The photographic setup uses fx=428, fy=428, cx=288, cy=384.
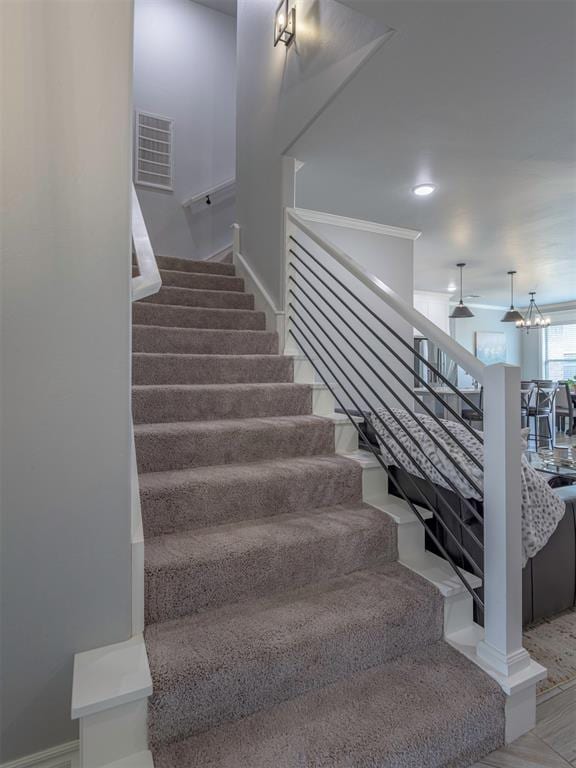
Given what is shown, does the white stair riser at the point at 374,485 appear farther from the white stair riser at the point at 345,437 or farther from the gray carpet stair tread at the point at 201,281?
the gray carpet stair tread at the point at 201,281

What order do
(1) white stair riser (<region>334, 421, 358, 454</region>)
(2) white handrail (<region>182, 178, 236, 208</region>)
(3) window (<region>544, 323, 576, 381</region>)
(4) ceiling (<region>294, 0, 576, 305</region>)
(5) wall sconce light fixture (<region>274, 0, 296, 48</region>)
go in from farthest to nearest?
(3) window (<region>544, 323, 576, 381</region>)
(2) white handrail (<region>182, 178, 236, 208</region>)
(5) wall sconce light fixture (<region>274, 0, 296, 48</region>)
(1) white stair riser (<region>334, 421, 358, 454</region>)
(4) ceiling (<region>294, 0, 576, 305</region>)

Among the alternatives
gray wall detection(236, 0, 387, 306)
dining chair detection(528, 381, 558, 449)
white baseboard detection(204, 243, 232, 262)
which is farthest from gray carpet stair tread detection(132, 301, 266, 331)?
dining chair detection(528, 381, 558, 449)

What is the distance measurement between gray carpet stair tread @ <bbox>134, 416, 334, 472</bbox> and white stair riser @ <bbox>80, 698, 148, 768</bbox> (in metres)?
0.91

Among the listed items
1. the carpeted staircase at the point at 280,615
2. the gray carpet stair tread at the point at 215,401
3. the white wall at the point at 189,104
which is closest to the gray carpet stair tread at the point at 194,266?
the white wall at the point at 189,104

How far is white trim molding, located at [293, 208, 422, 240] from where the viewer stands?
3.89 m

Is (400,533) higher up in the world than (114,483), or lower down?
lower down

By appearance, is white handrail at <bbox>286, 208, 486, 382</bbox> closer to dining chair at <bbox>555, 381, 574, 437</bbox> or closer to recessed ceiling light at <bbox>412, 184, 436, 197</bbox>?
recessed ceiling light at <bbox>412, 184, 436, 197</bbox>

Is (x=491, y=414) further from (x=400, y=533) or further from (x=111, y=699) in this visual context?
(x=111, y=699)

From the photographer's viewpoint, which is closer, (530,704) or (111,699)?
(111,699)

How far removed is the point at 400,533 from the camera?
5.76 ft

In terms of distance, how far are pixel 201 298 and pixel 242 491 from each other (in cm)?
196

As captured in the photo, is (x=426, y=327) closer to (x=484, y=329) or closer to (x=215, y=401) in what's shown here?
(x=215, y=401)

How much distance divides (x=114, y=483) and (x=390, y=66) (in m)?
2.16

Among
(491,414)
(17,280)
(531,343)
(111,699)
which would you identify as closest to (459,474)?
(491,414)
